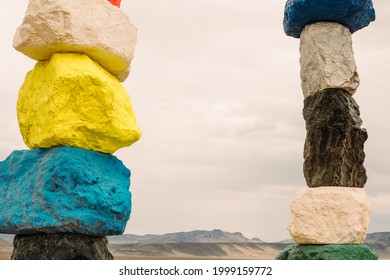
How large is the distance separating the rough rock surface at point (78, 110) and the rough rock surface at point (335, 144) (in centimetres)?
269

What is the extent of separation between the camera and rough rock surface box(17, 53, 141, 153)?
18.5 feet

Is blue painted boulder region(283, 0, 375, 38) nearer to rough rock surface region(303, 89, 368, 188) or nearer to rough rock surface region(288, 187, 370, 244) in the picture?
rough rock surface region(303, 89, 368, 188)

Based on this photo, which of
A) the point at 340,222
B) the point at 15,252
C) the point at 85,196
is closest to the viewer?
the point at 85,196

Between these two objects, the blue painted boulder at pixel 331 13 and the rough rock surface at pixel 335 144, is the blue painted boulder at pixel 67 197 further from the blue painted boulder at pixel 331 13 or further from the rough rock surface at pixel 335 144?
the blue painted boulder at pixel 331 13

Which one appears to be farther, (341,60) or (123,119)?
(341,60)

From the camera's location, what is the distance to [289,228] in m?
Answer: 7.34

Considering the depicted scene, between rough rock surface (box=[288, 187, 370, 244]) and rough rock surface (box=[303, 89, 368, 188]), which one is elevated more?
rough rock surface (box=[303, 89, 368, 188])

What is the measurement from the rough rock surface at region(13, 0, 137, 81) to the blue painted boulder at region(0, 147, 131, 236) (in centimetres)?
109

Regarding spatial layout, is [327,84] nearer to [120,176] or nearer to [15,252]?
[120,176]

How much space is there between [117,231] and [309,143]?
3.12 metres

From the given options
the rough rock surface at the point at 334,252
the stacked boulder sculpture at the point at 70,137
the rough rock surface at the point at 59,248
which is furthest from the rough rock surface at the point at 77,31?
the rough rock surface at the point at 334,252

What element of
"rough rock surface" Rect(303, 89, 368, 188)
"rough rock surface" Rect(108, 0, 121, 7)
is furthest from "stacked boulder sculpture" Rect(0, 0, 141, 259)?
"rough rock surface" Rect(303, 89, 368, 188)

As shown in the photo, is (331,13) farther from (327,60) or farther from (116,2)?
(116,2)

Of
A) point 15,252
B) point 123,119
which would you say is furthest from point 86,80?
point 15,252
